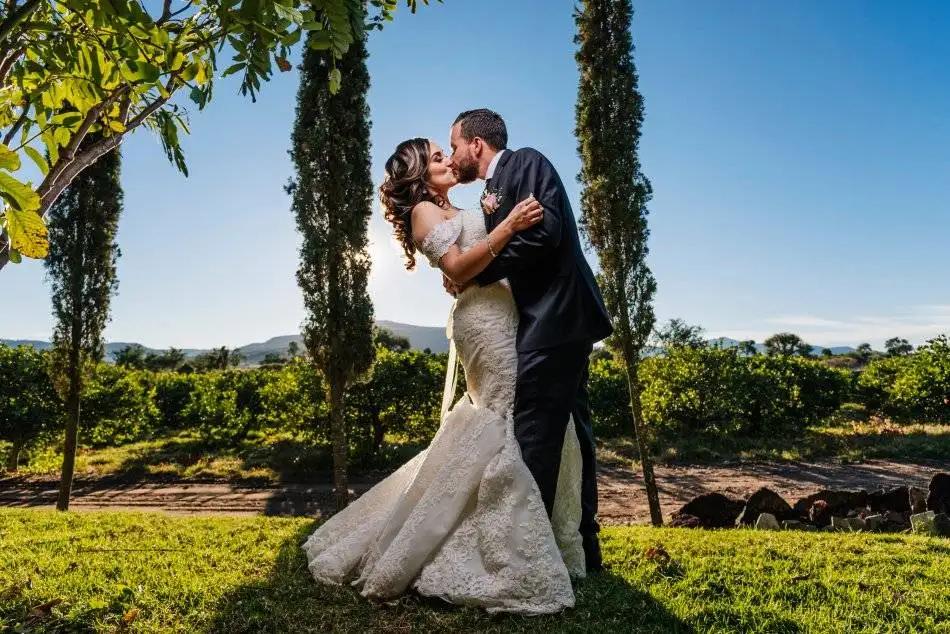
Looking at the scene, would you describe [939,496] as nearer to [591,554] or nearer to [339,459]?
[591,554]

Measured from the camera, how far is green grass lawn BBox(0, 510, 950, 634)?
2.82m

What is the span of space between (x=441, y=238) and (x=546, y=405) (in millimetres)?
1147

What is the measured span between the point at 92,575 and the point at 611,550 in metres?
3.50

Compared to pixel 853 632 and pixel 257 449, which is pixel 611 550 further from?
pixel 257 449

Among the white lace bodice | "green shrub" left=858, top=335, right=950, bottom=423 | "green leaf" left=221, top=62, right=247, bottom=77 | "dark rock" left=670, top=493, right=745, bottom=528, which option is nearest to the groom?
the white lace bodice

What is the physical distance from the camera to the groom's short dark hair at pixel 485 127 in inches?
138

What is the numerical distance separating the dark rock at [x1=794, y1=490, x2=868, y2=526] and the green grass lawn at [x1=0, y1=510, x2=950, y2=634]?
271cm

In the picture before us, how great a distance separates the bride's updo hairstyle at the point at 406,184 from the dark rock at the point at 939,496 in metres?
7.50

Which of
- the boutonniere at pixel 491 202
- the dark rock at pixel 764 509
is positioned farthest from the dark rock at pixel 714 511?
the boutonniere at pixel 491 202

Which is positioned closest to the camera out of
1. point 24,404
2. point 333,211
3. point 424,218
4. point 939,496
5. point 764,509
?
point 424,218

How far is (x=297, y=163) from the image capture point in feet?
33.1

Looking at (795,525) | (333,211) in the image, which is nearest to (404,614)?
(795,525)

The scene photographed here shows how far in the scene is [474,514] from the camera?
3121mm

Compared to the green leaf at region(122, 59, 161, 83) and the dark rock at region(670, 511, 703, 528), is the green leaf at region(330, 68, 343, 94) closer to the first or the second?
the green leaf at region(122, 59, 161, 83)
